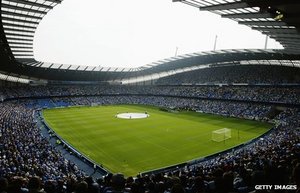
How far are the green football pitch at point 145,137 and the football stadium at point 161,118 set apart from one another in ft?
0.54

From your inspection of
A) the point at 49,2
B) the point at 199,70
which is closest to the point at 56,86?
the point at 199,70

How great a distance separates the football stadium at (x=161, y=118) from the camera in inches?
419

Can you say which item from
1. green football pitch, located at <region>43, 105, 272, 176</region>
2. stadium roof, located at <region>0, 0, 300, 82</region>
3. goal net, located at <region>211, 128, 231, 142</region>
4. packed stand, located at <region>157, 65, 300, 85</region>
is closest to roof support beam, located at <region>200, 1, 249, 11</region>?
stadium roof, located at <region>0, 0, 300, 82</region>

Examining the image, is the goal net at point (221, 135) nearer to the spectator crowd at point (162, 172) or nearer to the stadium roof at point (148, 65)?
the spectator crowd at point (162, 172)

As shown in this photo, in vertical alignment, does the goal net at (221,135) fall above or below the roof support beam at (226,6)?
below

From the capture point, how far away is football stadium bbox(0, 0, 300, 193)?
10.6 meters

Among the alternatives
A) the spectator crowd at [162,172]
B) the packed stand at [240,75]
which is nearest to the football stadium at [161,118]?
the spectator crowd at [162,172]

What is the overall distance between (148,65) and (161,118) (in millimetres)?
34739

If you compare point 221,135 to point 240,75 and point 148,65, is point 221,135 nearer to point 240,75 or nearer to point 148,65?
point 240,75

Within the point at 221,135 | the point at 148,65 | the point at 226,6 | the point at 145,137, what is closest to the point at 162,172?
the point at 145,137

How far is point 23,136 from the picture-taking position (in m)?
31.7

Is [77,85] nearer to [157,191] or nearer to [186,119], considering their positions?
[186,119]

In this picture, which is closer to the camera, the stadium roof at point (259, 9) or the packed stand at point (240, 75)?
the stadium roof at point (259, 9)

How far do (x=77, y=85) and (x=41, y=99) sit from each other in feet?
58.3
